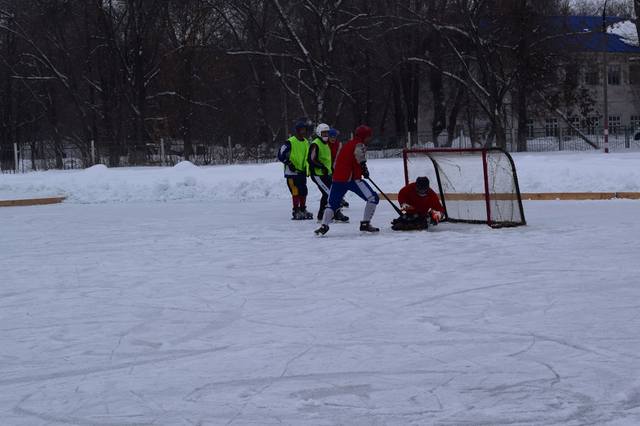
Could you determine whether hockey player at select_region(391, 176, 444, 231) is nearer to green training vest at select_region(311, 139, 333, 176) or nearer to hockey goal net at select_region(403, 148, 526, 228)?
hockey goal net at select_region(403, 148, 526, 228)

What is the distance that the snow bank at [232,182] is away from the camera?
55.6 ft

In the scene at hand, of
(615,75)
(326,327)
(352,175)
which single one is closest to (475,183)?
(352,175)

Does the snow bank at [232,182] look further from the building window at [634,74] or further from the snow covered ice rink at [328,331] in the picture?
the building window at [634,74]

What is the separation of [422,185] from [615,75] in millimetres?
52885

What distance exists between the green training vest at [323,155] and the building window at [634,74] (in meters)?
46.9

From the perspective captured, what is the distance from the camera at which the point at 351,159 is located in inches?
434

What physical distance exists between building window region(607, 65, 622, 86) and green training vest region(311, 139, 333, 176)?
49152 millimetres

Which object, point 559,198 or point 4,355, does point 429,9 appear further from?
point 4,355

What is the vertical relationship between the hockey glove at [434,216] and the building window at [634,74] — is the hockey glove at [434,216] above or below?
below

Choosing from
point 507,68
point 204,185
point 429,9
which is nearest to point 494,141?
point 507,68

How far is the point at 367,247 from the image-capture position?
9.81 m

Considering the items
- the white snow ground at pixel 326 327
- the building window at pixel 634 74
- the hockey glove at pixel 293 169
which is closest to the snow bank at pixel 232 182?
the hockey glove at pixel 293 169

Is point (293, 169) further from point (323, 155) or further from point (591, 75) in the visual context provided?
point (591, 75)

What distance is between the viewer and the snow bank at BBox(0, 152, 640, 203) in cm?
1695
